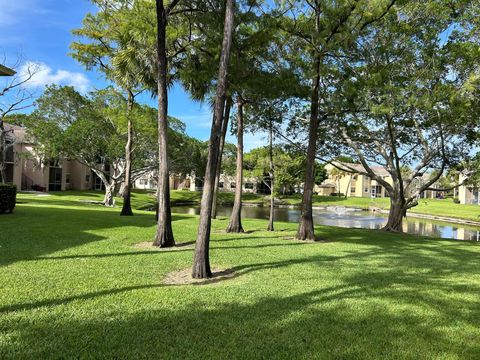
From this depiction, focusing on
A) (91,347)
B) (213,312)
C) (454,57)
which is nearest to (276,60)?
(454,57)

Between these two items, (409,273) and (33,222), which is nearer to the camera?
(409,273)

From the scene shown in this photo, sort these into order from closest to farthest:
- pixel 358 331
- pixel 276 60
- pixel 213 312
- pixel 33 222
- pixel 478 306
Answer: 1. pixel 358 331
2. pixel 213 312
3. pixel 478 306
4. pixel 33 222
5. pixel 276 60

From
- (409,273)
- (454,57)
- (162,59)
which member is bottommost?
(409,273)

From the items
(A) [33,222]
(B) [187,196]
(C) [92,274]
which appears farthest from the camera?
(B) [187,196]

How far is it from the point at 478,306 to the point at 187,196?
47.2 m

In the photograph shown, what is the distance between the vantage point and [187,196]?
51469 millimetres

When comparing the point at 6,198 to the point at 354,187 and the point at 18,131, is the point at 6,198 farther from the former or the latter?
the point at 354,187

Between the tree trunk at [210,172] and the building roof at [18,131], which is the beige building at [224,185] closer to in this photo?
the building roof at [18,131]

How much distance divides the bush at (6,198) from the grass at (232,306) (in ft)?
18.7

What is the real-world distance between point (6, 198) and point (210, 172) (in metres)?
10.9

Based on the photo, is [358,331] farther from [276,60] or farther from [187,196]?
[187,196]

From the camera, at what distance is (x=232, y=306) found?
5.00m

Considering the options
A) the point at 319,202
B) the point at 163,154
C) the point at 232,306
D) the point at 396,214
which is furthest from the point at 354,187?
the point at 232,306

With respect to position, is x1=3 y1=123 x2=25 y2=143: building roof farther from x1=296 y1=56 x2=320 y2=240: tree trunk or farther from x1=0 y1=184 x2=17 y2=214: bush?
x1=296 y1=56 x2=320 y2=240: tree trunk
